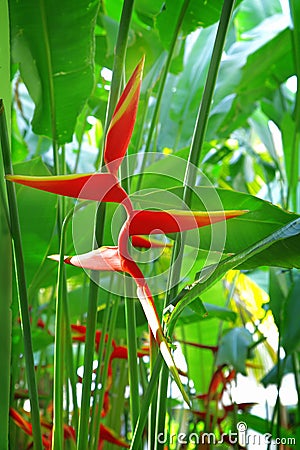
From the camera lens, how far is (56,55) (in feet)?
1.69

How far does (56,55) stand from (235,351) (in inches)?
15.5

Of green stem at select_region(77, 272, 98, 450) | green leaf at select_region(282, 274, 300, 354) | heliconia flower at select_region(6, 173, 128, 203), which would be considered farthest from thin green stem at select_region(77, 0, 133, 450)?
green leaf at select_region(282, 274, 300, 354)

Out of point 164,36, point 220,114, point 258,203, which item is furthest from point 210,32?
point 258,203

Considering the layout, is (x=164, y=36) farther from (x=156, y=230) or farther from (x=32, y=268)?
(x=156, y=230)

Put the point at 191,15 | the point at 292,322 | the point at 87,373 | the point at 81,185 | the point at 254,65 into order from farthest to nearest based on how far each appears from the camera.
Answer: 1. the point at 254,65
2. the point at 191,15
3. the point at 292,322
4. the point at 87,373
5. the point at 81,185

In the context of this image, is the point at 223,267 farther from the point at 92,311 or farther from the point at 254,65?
the point at 254,65

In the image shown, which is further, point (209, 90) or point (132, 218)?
point (209, 90)

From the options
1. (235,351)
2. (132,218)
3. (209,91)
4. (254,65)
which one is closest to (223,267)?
(132,218)

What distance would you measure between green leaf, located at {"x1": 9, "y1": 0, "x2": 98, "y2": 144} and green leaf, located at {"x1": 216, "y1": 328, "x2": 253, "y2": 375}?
32 cm

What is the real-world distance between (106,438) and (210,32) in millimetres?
661

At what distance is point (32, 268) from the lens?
56 centimetres

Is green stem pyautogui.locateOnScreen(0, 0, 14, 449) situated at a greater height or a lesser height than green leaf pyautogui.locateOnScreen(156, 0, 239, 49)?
lesser

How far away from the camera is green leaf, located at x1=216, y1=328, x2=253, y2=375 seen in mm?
646

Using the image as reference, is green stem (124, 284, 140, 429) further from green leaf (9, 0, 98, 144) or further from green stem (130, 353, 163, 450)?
green leaf (9, 0, 98, 144)
